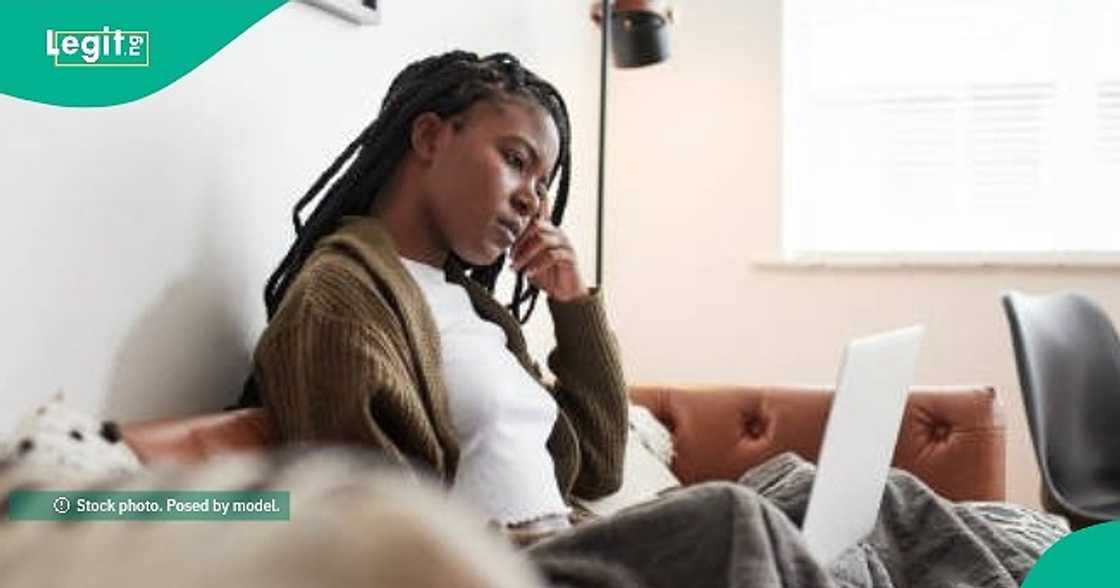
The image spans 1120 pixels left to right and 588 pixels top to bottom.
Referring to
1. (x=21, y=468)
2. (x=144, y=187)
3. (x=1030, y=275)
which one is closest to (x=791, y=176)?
(x=1030, y=275)

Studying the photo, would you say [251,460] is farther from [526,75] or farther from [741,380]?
[741,380]

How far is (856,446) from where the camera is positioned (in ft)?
3.57

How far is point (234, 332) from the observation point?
1229 millimetres

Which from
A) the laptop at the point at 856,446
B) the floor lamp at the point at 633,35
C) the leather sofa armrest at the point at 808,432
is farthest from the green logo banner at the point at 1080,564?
the floor lamp at the point at 633,35

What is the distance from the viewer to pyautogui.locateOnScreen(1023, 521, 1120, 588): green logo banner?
1069mm

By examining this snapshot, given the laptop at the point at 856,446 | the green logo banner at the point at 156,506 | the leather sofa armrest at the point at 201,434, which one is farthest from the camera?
the laptop at the point at 856,446

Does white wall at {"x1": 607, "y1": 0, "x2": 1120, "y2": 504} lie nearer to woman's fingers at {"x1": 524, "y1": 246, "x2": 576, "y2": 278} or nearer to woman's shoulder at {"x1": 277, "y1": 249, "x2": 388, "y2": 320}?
woman's fingers at {"x1": 524, "y1": 246, "x2": 576, "y2": 278}

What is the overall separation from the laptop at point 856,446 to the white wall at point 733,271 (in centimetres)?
150

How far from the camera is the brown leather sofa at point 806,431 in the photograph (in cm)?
184

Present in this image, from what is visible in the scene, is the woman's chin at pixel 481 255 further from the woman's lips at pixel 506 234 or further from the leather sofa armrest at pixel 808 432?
the leather sofa armrest at pixel 808 432

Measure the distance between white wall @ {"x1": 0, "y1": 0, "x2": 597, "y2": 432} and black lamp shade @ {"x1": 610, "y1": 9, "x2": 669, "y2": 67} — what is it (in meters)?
0.86

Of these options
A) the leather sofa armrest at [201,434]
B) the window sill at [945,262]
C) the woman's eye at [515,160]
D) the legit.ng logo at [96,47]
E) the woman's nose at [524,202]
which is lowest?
the leather sofa armrest at [201,434]

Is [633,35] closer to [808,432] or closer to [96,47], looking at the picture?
[808,432]

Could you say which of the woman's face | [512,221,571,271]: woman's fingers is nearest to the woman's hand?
[512,221,571,271]: woman's fingers
